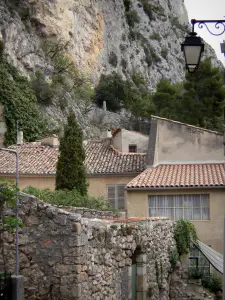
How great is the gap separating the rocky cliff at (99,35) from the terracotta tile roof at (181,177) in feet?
80.9

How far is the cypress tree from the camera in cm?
2780

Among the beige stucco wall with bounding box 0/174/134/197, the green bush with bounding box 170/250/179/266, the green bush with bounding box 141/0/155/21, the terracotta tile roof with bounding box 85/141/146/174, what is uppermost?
the green bush with bounding box 141/0/155/21

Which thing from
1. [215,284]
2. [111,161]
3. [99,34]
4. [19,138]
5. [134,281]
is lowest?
[215,284]

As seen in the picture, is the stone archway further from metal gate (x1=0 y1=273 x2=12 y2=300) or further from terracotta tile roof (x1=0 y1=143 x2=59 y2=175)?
terracotta tile roof (x1=0 y1=143 x2=59 y2=175)

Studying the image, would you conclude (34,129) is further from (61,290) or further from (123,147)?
(61,290)

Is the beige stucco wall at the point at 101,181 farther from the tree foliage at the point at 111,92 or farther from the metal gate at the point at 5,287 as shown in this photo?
the tree foliage at the point at 111,92

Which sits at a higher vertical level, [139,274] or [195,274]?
[139,274]

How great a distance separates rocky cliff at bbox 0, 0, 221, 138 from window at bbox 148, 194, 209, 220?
26.6m

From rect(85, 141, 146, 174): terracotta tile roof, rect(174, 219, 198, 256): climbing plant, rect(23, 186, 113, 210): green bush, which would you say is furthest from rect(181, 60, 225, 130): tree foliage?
rect(174, 219, 198, 256): climbing plant

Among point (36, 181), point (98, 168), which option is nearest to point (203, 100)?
point (98, 168)

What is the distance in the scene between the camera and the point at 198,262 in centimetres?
1998

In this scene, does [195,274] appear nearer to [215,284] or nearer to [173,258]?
[215,284]

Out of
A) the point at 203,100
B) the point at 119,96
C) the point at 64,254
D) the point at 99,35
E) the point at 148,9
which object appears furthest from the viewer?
the point at 148,9

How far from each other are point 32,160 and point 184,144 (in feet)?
29.2
